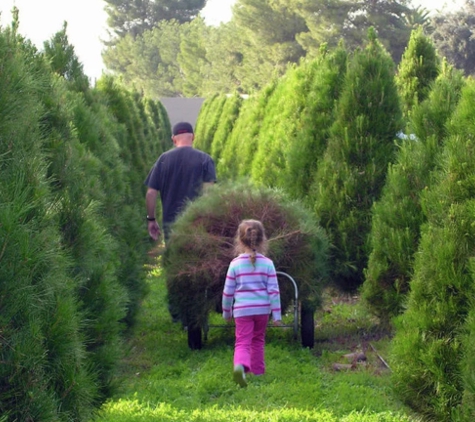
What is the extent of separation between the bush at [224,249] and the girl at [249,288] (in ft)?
1.51

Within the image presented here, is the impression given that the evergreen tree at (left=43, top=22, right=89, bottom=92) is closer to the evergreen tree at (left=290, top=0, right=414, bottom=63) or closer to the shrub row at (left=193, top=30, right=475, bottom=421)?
the shrub row at (left=193, top=30, right=475, bottom=421)

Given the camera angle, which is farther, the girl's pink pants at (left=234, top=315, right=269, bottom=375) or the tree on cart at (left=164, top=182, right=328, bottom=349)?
the tree on cart at (left=164, top=182, right=328, bottom=349)

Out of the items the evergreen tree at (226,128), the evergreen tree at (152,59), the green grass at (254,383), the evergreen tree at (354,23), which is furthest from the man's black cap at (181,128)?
the evergreen tree at (152,59)

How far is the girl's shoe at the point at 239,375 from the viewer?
6.16m

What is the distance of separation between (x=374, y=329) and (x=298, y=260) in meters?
1.78

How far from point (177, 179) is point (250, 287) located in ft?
8.86

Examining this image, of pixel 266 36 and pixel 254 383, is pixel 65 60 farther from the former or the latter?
pixel 266 36

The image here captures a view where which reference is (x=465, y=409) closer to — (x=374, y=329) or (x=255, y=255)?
(x=255, y=255)

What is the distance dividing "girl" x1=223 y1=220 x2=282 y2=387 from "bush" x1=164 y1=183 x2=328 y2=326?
0.46 m

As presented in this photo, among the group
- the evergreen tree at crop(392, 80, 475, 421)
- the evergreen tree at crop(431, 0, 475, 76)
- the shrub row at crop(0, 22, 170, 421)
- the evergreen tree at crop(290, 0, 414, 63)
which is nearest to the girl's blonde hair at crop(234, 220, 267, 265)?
the shrub row at crop(0, 22, 170, 421)

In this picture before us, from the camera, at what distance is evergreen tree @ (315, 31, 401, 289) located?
28.5ft

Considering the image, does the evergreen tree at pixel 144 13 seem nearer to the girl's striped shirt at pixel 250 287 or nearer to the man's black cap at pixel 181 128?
the man's black cap at pixel 181 128

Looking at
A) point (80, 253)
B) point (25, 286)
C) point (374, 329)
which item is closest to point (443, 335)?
point (80, 253)

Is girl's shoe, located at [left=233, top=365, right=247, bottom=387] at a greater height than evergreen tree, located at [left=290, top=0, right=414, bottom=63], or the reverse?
evergreen tree, located at [left=290, top=0, right=414, bottom=63]
